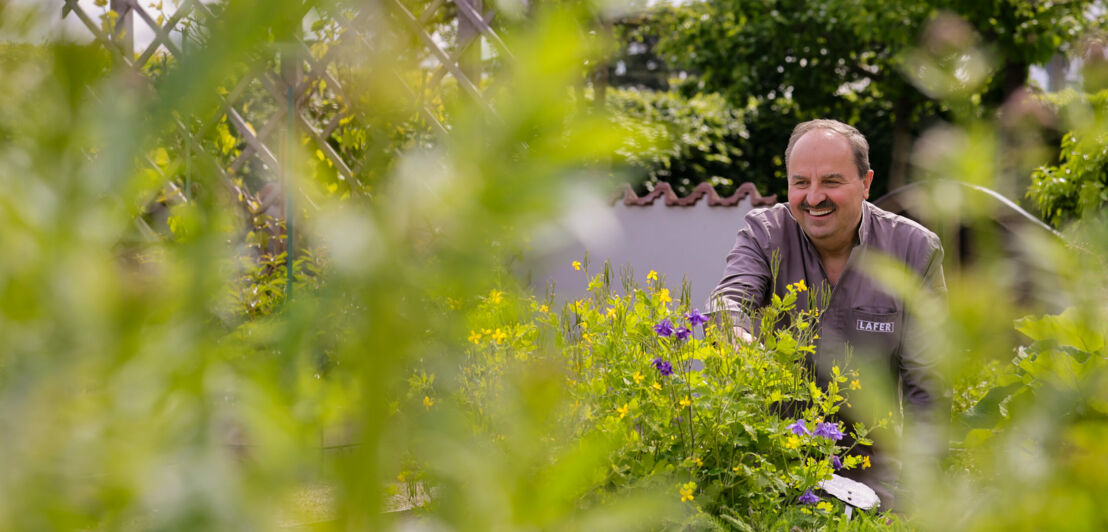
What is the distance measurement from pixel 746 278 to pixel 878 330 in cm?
42

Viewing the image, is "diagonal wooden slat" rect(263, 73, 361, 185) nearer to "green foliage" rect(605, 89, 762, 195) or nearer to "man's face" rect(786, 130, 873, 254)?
"man's face" rect(786, 130, 873, 254)

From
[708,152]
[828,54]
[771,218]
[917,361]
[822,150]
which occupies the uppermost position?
[828,54]

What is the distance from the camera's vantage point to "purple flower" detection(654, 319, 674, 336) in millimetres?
2479

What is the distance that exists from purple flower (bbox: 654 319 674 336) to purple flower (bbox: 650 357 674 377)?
7cm

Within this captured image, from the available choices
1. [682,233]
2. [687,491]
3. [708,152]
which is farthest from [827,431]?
[708,152]

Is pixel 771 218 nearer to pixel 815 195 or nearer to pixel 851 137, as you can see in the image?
pixel 815 195

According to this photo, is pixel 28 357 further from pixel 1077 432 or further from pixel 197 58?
pixel 1077 432

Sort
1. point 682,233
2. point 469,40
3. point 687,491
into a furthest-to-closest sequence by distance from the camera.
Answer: point 682,233, point 469,40, point 687,491

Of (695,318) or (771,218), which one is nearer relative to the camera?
(695,318)

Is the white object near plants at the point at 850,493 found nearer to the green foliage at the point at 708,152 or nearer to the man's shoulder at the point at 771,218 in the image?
the man's shoulder at the point at 771,218

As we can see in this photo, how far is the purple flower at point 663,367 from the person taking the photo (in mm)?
2416

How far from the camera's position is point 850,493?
2309 mm

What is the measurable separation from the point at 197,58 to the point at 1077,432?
41cm

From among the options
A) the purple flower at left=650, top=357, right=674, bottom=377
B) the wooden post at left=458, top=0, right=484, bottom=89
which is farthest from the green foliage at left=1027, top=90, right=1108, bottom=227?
the purple flower at left=650, top=357, right=674, bottom=377
